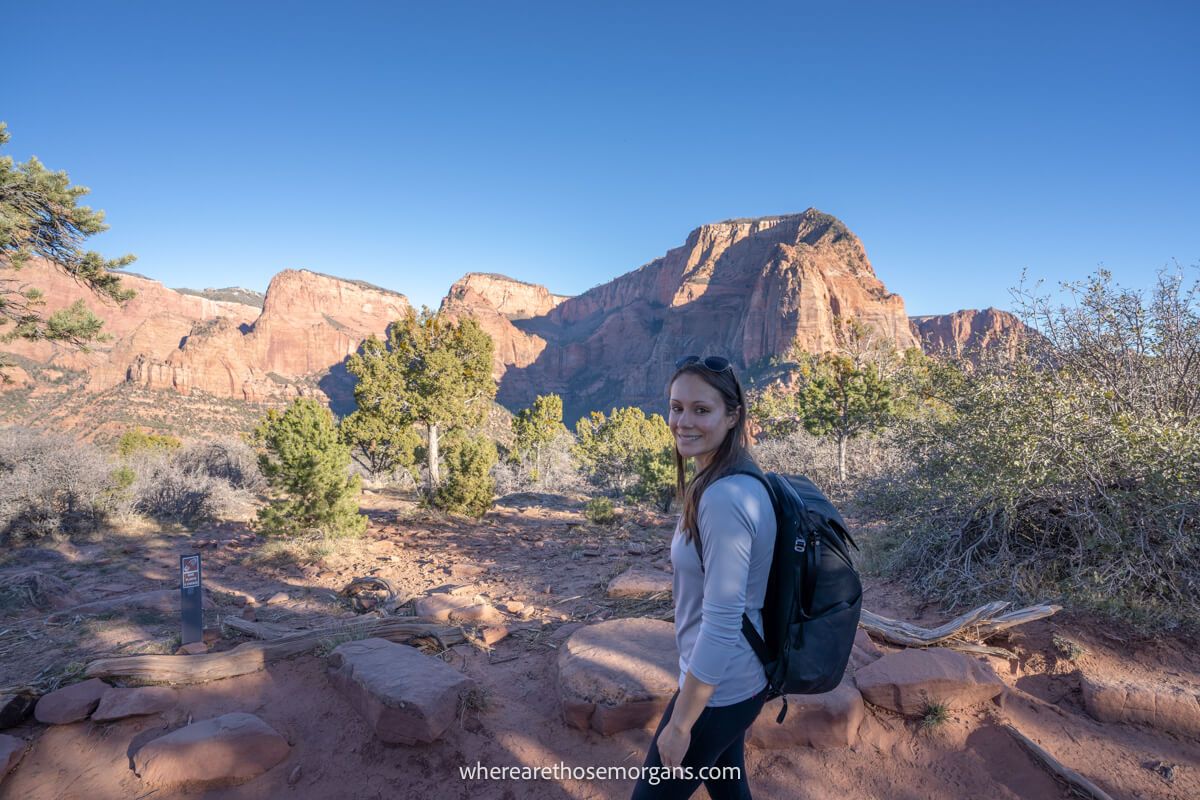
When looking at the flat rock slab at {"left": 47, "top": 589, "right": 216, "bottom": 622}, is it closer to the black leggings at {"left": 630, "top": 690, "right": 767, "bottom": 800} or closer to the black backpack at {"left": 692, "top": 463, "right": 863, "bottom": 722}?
the black leggings at {"left": 630, "top": 690, "right": 767, "bottom": 800}

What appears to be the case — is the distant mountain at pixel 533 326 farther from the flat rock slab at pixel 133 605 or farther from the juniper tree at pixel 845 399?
the flat rock slab at pixel 133 605

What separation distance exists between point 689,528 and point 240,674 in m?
3.51

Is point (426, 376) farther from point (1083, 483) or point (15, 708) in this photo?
point (1083, 483)

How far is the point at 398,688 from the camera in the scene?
2857 millimetres

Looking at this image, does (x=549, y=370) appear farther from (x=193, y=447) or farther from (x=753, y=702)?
(x=753, y=702)

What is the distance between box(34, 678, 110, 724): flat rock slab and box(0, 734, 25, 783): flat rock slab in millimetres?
152

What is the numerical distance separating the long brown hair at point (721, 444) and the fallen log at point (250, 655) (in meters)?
3.14

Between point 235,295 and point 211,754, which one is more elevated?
point 235,295

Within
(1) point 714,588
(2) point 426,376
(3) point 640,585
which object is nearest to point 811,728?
(1) point 714,588

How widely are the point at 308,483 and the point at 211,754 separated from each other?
707cm

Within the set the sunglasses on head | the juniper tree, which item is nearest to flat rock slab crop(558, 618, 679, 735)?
the sunglasses on head

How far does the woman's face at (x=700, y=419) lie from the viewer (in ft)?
5.04

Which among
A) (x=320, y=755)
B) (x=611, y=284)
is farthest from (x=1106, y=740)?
(x=611, y=284)

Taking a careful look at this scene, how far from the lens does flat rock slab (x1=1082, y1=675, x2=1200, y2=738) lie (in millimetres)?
2689
